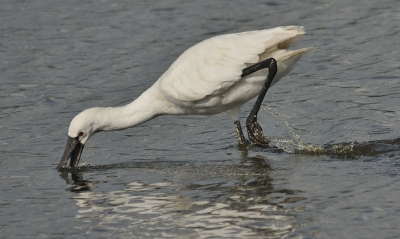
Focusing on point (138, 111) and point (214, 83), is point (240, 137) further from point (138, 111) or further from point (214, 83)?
point (138, 111)

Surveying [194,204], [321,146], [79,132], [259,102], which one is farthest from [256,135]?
[194,204]

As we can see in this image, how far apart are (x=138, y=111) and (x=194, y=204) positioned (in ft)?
8.88

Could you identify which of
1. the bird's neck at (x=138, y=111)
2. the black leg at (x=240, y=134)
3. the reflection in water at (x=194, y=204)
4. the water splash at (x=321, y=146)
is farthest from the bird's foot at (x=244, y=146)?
the bird's neck at (x=138, y=111)

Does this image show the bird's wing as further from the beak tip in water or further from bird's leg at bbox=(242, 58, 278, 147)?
the beak tip in water

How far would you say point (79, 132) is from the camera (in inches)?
422

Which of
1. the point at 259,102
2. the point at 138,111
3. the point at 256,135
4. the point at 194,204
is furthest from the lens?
the point at 138,111

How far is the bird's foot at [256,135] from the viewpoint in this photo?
10.6 meters

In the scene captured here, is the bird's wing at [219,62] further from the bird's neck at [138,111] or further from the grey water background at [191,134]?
the grey water background at [191,134]

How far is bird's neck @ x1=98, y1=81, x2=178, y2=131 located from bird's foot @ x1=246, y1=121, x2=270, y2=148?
40.0 inches

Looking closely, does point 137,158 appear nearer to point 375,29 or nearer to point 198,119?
point 198,119

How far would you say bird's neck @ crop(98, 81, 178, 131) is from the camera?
424 inches

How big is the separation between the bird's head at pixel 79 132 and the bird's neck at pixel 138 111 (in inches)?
4.6

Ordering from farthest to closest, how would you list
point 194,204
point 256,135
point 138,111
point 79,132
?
point 138,111 < point 79,132 < point 256,135 < point 194,204

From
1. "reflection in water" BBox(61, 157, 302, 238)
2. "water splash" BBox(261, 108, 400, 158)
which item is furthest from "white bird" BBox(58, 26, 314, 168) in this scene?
"reflection in water" BBox(61, 157, 302, 238)
